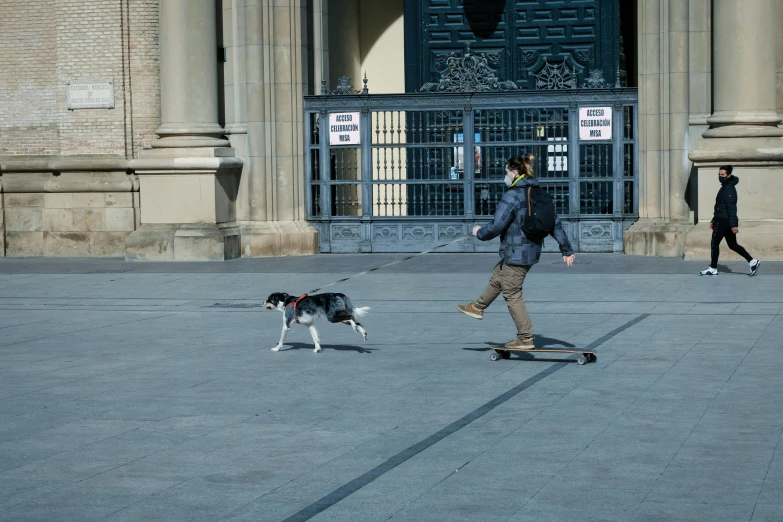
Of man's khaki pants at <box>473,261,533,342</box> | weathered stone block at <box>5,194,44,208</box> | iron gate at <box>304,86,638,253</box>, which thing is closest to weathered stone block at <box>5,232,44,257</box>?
weathered stone block at <box>5,194,44,208</box>

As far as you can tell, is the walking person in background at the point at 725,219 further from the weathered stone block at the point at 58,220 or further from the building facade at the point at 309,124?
the weathered stone block at the point at 58,220

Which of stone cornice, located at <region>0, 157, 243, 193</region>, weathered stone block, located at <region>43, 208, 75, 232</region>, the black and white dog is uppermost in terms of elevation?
stone cornice, located at <region>0, 157, 243, 193</region>

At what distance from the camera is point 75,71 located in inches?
907

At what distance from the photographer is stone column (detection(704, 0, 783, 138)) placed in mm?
19578

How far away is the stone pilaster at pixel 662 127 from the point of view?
68.6 ft

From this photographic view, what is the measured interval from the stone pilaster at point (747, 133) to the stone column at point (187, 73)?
7.74 m

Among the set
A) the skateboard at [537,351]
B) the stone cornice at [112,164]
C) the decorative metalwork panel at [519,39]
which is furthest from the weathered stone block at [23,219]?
the skateboard at [537,351]

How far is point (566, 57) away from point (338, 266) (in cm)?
588

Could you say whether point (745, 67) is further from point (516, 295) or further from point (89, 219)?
point (89, 219)

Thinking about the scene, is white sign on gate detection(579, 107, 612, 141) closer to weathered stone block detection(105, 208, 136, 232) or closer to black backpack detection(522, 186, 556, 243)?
weathered stone block detection(105, 208, 136, 232)

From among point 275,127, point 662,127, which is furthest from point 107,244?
point 662,127

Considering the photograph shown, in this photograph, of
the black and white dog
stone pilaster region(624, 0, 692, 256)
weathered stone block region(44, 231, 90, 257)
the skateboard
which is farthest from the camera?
weathered stone block region(44, 231, 90, 257)

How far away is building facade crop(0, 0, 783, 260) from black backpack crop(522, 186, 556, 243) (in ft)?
31.6

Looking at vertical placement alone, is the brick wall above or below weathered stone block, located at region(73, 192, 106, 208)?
above
